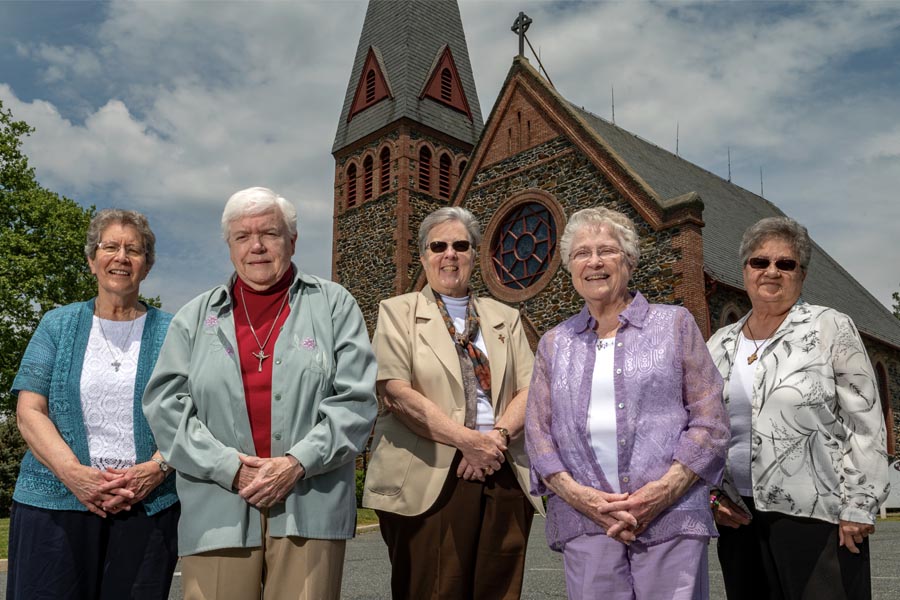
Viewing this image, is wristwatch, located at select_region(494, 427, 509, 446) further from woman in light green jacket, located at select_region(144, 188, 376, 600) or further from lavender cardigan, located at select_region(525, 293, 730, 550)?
woman in light green jacket, located at select_region(144, 188, 376, 600)

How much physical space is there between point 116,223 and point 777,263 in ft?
10.7

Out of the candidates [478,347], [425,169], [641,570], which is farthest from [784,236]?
[425,169]

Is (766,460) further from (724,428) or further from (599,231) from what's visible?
(599,231)

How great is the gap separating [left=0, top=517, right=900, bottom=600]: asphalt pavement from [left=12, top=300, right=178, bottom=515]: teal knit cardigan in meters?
4.00

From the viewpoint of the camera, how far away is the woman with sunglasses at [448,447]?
3.79 meters

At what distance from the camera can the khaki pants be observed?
321 centimetres

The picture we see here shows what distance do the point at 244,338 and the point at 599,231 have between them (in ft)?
5.40

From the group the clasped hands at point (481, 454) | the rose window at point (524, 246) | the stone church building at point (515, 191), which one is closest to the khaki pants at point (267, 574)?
the clasped hands at point (481, 454)

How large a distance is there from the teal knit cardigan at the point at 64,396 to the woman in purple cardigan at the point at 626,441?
71.3 inches

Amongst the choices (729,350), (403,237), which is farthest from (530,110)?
(729,350)

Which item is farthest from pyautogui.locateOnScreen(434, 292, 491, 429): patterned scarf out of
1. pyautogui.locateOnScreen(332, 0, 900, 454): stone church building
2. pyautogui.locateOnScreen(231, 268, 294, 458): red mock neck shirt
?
pyautogui.locateOnScreen(332, 0, 900, 454): stone church building

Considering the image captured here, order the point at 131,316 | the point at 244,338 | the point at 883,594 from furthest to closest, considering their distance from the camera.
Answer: the point at 883,594 < the point at 131,316 < the point at 244,338

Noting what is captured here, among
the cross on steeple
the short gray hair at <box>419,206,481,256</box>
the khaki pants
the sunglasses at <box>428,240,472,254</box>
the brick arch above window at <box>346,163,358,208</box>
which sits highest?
the cross on steeple

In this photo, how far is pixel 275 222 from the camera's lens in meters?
3.52
